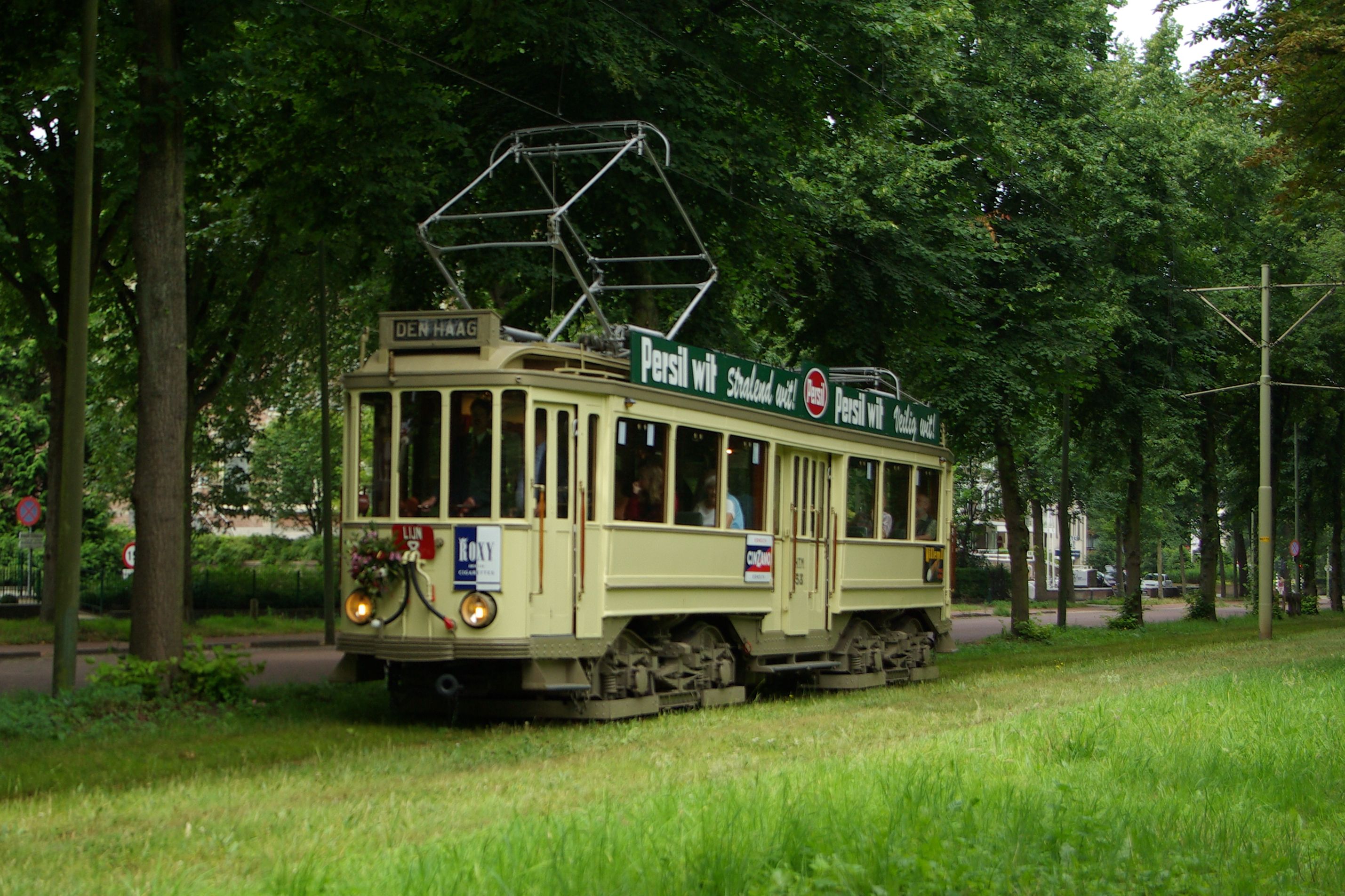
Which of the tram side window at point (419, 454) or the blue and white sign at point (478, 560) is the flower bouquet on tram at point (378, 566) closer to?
the tram side window at point (419, 454)

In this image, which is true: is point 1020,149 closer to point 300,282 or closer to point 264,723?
point 300,282

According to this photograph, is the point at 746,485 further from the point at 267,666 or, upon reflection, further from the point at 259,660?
the point at 259,660

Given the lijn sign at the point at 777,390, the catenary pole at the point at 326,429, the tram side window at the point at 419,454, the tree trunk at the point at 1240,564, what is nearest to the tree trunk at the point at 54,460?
the catenary pole at the point at 326,429

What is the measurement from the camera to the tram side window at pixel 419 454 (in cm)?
1283

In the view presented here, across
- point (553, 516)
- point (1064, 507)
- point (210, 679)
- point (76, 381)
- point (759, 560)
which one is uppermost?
point (76, 381)

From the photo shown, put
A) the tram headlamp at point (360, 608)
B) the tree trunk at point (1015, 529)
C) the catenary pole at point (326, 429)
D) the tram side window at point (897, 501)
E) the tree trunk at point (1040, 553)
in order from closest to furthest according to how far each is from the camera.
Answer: the tram headlamp at point (360, 608)
the tram side window at point (897, 501)
the catenary pole at point (326, 429)
the tree trunk at point (1015, 529)
the tree trunk at point (1040, 553)

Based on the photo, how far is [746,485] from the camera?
15.7 meters

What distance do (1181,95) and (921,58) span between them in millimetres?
16924

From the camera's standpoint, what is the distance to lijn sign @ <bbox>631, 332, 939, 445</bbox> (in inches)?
555

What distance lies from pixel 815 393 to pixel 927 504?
12.5 feet

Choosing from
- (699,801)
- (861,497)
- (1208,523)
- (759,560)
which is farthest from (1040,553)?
(699,801)

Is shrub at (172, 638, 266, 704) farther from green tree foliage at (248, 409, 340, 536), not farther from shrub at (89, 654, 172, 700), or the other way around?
green tree foliage at (248, 409, 340, 536)

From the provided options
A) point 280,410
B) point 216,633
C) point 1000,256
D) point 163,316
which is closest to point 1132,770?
point 163,316

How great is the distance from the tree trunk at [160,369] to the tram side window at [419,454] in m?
2.36
